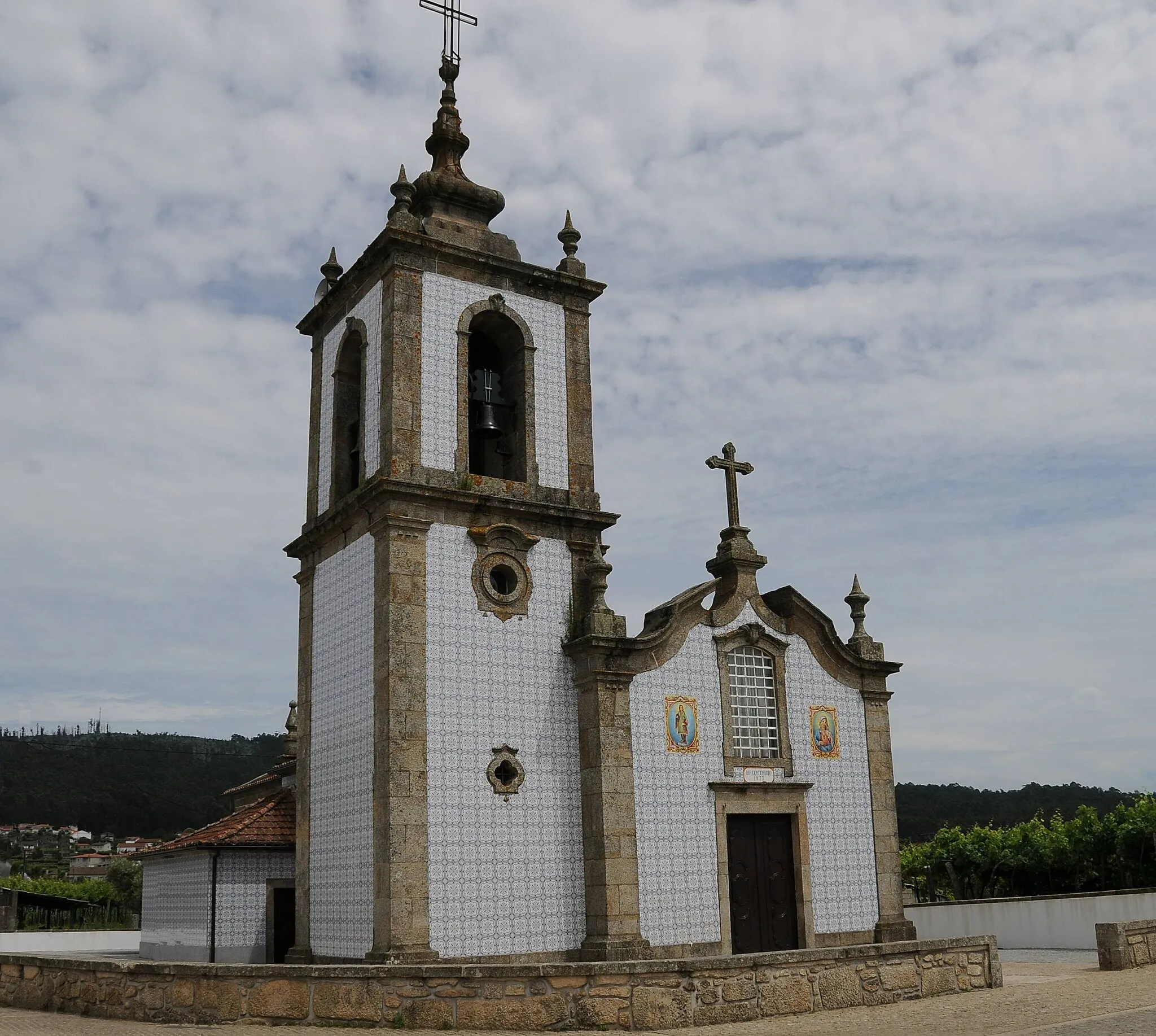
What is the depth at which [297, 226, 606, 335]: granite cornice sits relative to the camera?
55.9 feet

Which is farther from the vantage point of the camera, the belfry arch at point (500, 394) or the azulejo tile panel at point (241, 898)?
the azulejo tile panel at point (241, 898)

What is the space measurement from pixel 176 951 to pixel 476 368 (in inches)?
401

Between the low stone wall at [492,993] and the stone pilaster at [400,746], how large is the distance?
9.33 feet

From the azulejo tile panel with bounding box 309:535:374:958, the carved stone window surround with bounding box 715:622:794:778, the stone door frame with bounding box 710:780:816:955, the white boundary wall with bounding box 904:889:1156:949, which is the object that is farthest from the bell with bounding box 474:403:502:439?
the white boundary wall with bounding box 904:889:1156:949

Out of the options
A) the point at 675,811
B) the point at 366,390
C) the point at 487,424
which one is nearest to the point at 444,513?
the point at 487,424

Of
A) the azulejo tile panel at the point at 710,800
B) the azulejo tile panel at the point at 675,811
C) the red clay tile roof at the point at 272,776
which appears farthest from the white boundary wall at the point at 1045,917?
the red clay tile roof at the point at 272,776

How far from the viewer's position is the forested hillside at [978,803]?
66.9m

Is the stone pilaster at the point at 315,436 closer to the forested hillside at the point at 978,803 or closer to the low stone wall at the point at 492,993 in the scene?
the low stone wall at the point at 492,993

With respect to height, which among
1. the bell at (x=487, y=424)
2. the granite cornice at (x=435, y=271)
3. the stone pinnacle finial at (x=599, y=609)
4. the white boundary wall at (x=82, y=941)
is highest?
the granite cornice at (x=435, y=271)

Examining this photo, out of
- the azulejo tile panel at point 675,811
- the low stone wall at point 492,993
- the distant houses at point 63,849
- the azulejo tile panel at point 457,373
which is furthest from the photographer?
the distant houses at point 63,849

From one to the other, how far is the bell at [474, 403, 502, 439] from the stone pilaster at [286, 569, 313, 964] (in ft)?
10.8

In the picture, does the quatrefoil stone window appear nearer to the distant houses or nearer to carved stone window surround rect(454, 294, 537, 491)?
carved stone window surround rect(454, 294, 537, 491)

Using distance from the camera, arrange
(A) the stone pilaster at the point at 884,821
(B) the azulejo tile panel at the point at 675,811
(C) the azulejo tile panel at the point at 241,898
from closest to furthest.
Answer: (B) the azulejo tile panel at the point at 675,811 → (A) the stone pilaster at the point at 884,821 → (C) the azulejo tile panel at the point at 241,898

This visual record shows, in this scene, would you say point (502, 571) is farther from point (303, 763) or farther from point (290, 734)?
point (290, 734)
